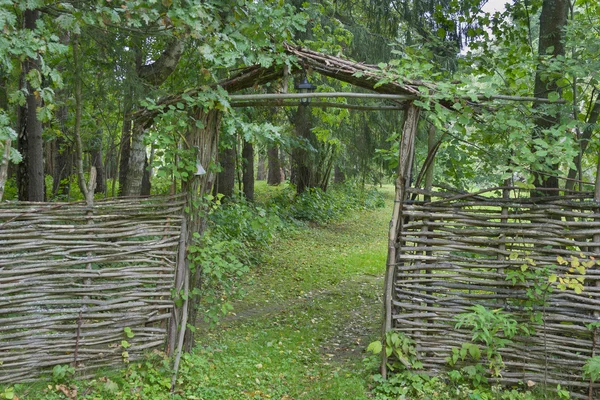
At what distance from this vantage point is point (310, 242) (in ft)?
37.3

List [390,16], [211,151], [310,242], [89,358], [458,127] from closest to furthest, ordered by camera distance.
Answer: [89,358] → [458,127] → [211,151] → [390,16] → [310,242]

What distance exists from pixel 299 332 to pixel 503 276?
2525 millimetres

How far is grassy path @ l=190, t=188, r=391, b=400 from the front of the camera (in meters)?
4.64

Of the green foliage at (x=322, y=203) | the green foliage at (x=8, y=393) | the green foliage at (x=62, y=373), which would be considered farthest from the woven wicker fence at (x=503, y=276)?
the green foliage at (x=322, y=203)

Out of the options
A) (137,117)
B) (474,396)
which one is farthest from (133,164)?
(474,396)

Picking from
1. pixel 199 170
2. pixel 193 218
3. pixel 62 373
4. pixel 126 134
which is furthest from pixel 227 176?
pixel 62 373

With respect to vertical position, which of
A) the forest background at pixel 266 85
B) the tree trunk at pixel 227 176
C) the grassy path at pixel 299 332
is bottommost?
the grassy path at pixel 299 332

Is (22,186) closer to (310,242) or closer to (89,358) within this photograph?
(89,358)

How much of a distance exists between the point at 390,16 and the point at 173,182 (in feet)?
24.4

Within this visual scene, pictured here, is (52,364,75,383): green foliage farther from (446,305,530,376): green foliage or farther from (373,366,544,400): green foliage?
(446,305,530,376): green foliage

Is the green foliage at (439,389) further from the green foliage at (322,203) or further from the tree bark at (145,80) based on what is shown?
the green foliage at (322,203)

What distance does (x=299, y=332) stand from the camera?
6004 millimetres

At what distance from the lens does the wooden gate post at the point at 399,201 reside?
4.75 meters

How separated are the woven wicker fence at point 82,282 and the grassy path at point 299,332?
805 millimetres
